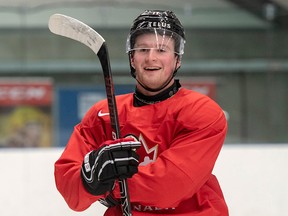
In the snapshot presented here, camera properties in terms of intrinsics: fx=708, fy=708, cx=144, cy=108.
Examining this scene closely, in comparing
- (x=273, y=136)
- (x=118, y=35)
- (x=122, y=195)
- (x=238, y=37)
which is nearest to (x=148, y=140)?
(x=122, y=195)

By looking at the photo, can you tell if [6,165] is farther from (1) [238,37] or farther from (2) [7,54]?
(1) [238,37]

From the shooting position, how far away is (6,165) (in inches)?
110

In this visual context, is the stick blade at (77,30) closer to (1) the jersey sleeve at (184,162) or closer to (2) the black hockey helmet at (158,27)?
(2) the black hockey helmet at (158,27)

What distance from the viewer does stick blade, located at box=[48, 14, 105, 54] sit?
5.30ft

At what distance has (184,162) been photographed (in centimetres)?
154

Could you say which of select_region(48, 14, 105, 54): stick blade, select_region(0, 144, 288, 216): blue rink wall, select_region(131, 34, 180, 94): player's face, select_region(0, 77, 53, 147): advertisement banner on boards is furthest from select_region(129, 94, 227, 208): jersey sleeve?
select_region(0, 77, 53, 147): advertisement banner on boards

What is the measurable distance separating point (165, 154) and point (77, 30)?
358mm

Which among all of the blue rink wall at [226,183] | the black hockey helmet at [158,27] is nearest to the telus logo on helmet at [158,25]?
the black hockey helmet at [158,27]

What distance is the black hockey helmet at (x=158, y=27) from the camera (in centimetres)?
166

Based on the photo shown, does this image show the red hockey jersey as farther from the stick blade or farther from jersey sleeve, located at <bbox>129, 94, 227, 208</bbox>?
the stick blade

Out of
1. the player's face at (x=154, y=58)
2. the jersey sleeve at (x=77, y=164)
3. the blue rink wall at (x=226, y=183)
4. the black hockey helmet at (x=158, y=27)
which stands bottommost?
the blue rink wall at (x=226, y=183)

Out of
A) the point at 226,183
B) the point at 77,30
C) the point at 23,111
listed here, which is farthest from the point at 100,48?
the point at 23,111

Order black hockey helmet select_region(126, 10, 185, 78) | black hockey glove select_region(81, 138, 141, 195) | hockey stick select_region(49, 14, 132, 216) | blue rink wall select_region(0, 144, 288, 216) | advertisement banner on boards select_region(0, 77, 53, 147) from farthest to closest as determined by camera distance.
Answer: advertisement banner on boards select_region(0, 77, 53, 147) < blue rink wall select_region(0, 144, 288, 216) < black hockey helmet select_region(126, 10, 185, 78) < hockey stick select_region(49, 14, 132, 216) < black hockey glove select_region(81, 138, 141, 195)

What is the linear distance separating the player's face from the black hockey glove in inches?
9.7
